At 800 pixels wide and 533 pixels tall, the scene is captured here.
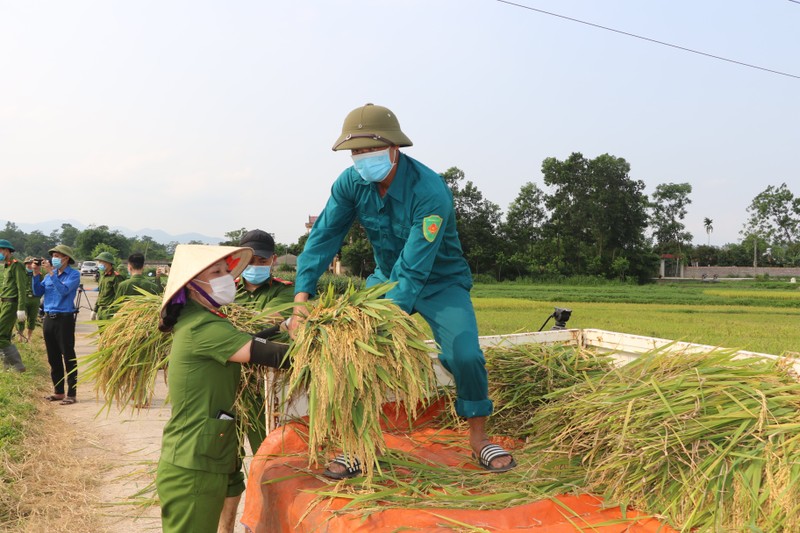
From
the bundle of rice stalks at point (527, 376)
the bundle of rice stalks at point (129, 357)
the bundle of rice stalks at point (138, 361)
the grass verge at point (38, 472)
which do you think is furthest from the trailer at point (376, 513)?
the grass verge at point (38, 472)

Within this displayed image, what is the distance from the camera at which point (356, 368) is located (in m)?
2.14

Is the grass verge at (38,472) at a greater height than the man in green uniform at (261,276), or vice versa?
the man in green uniform at (261,276)

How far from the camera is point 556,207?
189 ft

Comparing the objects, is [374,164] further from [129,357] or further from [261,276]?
[129,357]

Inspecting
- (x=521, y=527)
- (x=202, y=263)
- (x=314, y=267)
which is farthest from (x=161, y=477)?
(x=521, y=527)

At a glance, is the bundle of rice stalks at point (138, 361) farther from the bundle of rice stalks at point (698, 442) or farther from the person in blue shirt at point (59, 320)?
the person in blue shirt at point (59, 320)

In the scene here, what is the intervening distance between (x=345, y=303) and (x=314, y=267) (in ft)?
2.41

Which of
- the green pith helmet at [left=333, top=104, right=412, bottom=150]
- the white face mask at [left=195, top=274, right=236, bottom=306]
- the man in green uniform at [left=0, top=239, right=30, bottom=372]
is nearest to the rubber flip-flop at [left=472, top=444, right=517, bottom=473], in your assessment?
the white face mask at [left=195, top=274, right=236, bottom=306]

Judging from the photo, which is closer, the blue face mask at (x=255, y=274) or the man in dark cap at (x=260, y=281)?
the man in dark cap at (x=260, y=281)

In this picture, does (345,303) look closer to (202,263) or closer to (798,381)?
(202,263)

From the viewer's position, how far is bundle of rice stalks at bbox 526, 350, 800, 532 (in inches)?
71.2

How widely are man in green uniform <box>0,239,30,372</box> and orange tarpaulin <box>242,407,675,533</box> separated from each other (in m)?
6.35

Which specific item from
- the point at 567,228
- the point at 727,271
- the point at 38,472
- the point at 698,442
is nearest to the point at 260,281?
the point at 38,472

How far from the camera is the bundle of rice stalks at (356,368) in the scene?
214cm
